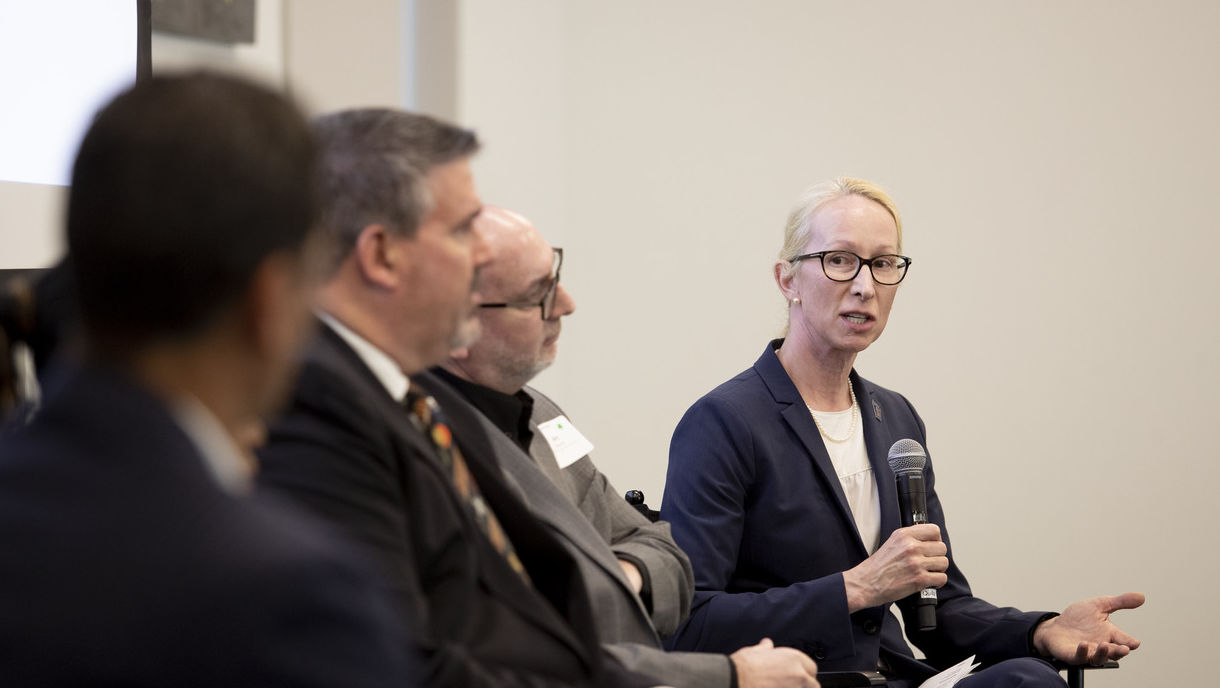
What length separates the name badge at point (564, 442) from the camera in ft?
7.90

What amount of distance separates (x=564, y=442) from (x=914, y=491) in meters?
0.88

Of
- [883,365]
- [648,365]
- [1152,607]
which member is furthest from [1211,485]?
[648,365]

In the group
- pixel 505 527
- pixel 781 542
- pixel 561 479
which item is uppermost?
pixel 505 527

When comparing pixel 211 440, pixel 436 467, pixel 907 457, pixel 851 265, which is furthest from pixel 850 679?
pixel 211 440

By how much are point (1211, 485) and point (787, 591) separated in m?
3.25

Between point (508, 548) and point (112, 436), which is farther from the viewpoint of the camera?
point (508, 548)

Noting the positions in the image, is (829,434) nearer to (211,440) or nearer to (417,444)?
(417,444)

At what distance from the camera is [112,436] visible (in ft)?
2.35

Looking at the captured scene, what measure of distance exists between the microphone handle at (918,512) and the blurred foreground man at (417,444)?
124 cm

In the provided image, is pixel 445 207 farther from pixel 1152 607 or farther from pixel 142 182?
pixel 1152 607

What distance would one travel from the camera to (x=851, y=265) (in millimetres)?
3045

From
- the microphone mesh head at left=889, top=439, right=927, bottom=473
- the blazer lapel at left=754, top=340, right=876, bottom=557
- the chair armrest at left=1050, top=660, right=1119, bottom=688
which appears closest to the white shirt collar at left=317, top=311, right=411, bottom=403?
the blazer lapel at left=754, top=340, right=876, bottom=557

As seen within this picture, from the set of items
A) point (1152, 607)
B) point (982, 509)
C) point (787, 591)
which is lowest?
point (1152, 607)

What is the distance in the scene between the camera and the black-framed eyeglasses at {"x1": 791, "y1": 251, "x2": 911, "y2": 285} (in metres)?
3.03
